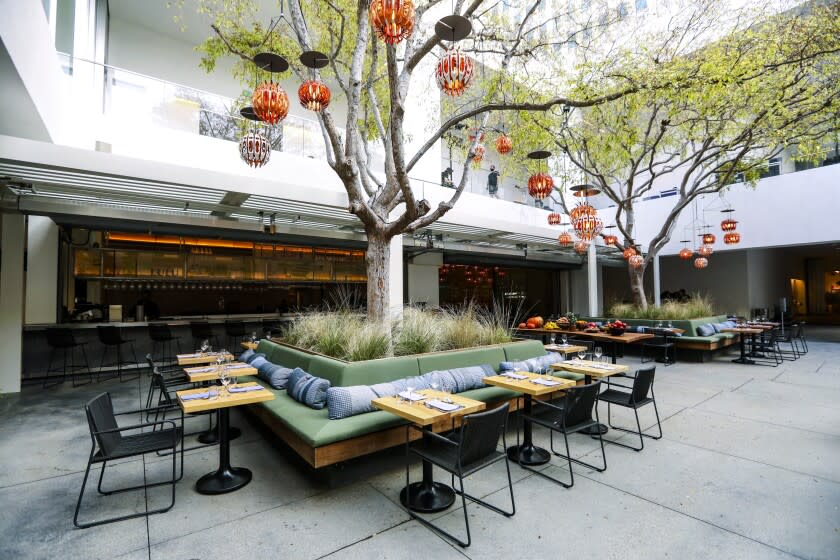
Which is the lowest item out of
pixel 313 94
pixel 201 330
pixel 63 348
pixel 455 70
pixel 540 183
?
pixel 63 348

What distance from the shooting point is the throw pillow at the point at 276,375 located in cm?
480

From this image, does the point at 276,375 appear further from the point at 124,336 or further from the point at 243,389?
the point at 124,336

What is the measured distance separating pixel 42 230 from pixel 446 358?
28.6ft

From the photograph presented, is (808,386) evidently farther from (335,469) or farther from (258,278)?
(258,278)

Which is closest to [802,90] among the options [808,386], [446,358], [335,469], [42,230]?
[808,386]

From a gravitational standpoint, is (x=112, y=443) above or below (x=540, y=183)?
below

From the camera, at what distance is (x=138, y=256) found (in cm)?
988

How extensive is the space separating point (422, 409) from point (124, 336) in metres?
8.21

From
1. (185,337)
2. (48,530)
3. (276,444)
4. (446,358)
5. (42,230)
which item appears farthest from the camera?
(185,337)

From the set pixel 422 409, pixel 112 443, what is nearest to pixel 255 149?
pixel 112 443

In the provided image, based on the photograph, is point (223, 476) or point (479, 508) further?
point (223, 476)

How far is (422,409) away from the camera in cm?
327

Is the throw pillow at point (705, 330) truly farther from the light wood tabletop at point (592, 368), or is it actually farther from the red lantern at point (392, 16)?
the red lantern at point (392, 16)

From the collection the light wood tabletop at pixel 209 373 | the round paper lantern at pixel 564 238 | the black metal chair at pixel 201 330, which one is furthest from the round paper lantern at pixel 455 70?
the round paper lantern at pixel 564 238
